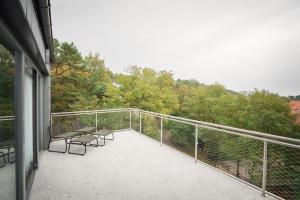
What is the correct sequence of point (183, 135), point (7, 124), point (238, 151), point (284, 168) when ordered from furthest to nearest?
point (183, 135) → point (238, 151) → point (284, 168) → point (7, 124)

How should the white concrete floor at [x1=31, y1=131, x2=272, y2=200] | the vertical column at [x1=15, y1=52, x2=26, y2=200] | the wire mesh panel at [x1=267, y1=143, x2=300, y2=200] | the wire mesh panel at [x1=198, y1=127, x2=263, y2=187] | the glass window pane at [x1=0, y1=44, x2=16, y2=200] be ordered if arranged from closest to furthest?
the glass window pane at [x1=0, y1=44, x2=16, y2=200] → the vertical column at [x1=15, y1=52, x2=26, y2=200] → the white concrete floor at [x1=31, y1=131, x2=272, y2=200] → the wire mesh panel at [x1=267, y1=143, x2=300, y2=200] → the wire mesh panel at [x1=198, y1=127, x2=263, y2=187]

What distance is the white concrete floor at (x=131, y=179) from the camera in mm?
3455

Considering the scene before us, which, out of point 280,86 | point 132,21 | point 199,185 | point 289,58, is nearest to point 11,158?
point 199,185

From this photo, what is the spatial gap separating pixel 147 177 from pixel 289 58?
2889 centimetres

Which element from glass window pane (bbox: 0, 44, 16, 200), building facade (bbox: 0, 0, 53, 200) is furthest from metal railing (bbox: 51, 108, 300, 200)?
glass window pane (bbox: 0, 44, 16, 200)

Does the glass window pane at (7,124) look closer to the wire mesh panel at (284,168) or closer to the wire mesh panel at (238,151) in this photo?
the wire mesh panel at (284,168)

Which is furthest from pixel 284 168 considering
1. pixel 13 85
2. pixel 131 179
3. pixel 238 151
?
pixel 13 85

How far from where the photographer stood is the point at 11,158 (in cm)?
218

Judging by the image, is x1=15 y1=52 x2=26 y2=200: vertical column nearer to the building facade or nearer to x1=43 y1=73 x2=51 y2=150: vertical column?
the building facade

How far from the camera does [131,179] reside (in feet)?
13.3

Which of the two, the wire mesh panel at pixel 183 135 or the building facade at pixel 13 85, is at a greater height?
the building facade at pixel 13 85

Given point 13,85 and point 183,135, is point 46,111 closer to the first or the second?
point 13,85

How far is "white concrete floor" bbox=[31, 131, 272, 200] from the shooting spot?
346 cm

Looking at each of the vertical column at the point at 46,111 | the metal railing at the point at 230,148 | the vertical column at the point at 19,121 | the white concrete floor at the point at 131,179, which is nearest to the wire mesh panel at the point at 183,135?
the metal railing at the point at 230,148
